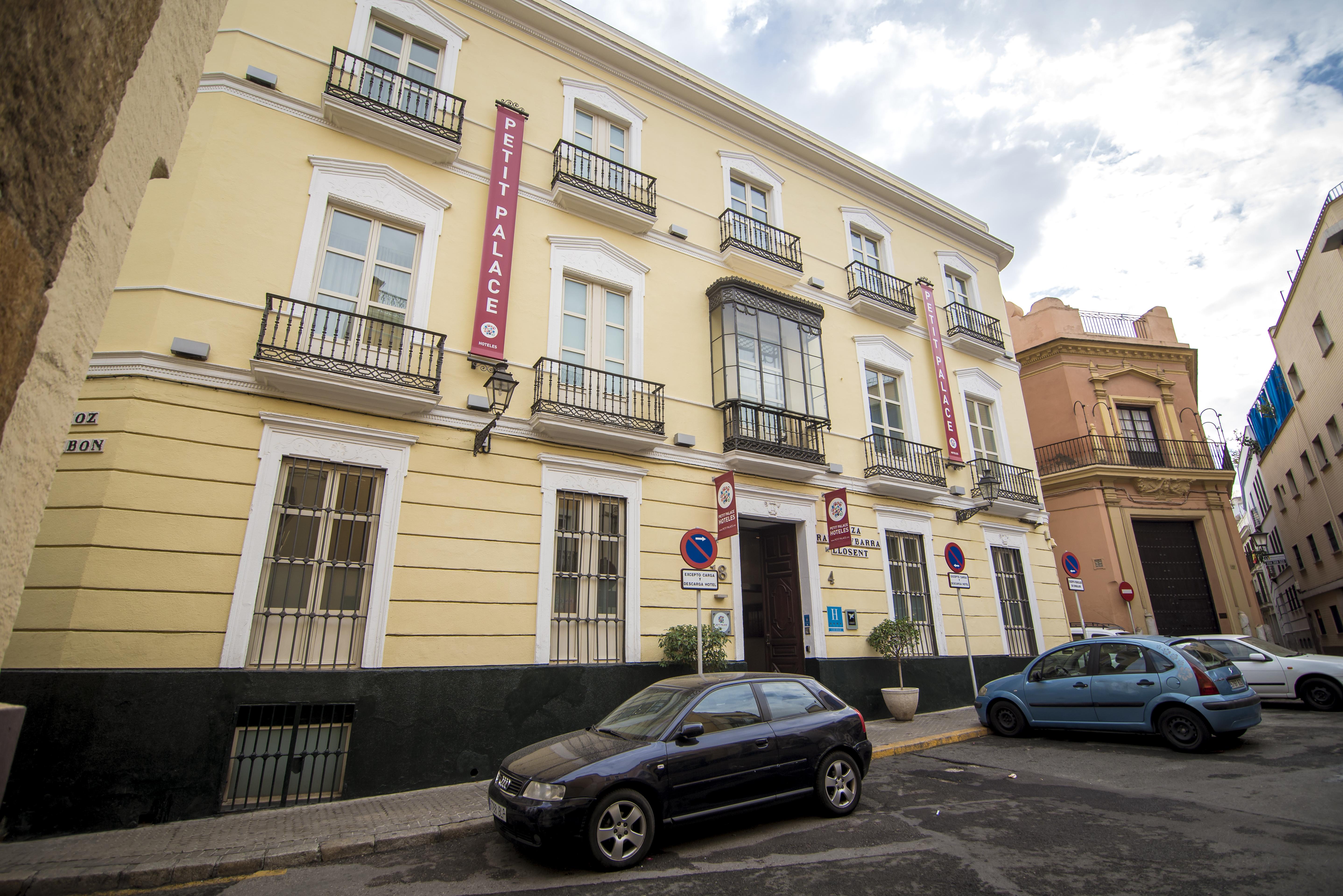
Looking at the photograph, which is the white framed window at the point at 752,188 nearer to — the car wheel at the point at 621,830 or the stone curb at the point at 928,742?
the stone curb at the point at 928,742

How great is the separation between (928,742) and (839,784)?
13.9 feet

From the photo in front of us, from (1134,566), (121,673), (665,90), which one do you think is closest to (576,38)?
(665,90)

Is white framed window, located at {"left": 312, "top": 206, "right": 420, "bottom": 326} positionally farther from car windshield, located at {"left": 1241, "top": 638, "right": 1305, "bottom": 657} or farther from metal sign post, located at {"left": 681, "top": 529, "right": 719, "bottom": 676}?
car windshield, located at {"left": 1241, "top": 638, "right": 1305, "bottom": 657}

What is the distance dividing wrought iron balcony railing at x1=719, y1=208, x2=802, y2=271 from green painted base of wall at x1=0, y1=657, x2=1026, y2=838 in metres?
8.69

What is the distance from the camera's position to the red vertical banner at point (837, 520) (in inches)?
480

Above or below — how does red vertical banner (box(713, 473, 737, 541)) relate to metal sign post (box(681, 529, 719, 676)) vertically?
above

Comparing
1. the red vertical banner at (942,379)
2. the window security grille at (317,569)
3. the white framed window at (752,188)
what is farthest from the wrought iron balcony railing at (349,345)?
the red vertical banner at (942,379)

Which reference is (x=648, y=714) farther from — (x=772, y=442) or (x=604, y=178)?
(x=604, y=178)

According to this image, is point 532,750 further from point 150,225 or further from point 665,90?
point 665,90

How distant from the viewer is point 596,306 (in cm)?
1164

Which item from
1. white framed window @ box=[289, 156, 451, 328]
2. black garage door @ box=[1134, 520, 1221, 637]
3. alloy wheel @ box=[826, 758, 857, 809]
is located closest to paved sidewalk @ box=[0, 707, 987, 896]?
alloy wheel @ box=[826, 758, 857, 809]

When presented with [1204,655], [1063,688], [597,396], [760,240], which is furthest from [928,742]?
[760,240]

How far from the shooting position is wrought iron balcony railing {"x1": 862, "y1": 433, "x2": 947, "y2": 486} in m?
14.0

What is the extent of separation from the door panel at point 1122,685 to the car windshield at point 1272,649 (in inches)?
227
